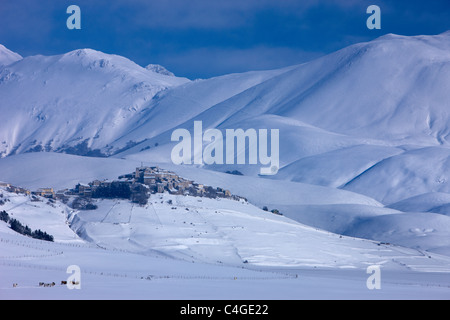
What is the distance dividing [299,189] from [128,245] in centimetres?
4819

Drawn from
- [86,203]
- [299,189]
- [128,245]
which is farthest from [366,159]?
[128,245]

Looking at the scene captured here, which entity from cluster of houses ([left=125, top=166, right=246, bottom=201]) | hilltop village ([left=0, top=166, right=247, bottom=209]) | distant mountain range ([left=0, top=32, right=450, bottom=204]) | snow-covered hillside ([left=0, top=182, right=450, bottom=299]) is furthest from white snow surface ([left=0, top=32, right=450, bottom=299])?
cluster of houses ([left=125, top=166, right=246, bottom=201])

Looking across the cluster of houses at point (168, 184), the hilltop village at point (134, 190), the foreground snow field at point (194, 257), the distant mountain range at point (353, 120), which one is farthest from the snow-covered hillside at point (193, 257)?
the distant mountain range at point (353, 120)

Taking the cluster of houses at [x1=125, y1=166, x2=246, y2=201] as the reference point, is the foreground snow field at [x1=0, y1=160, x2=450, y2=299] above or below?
below

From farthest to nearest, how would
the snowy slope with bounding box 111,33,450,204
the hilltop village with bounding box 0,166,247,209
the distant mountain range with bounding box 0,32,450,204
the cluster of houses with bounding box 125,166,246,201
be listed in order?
the snowy slope with bounding box 111,33,450,204
the distant mountain range with bounding box 0,32,450,204
the cluster of houses with bounding box 125,166,246,201
the hilltop village with bounding box 0,166,247,209

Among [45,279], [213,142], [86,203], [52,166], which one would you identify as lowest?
[45,279]

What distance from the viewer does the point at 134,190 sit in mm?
72750

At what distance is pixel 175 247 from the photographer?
184 feet

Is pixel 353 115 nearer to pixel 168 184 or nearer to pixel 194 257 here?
pixel 168 184

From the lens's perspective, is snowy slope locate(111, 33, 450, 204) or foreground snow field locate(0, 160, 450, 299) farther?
snowy slope locate(111, 33, 450, 204)

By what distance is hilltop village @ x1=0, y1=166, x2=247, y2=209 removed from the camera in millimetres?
70875

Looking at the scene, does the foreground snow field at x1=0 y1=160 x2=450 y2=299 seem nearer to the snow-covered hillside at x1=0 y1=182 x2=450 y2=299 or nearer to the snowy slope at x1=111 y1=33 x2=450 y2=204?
the snow-covered hillside at x1=0 y1=182 x2=450 y2=299

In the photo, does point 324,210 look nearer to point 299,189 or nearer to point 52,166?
point 299,189

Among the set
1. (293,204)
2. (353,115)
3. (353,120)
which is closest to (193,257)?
(293,204)
